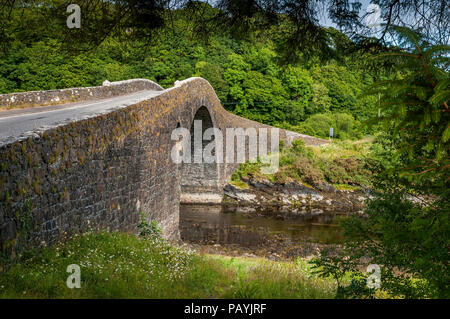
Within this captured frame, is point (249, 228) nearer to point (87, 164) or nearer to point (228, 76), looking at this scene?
point (87, 164)

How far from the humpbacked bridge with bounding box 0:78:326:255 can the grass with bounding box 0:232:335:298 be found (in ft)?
0.97

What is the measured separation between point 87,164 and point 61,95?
8158mm

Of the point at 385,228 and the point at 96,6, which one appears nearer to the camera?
the point at 385,228

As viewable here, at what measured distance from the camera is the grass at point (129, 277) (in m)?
4.12

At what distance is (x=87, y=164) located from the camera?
680 centimetres

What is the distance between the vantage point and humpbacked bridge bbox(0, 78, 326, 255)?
4.69 m

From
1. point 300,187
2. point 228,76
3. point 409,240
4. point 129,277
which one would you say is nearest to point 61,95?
point 129,277

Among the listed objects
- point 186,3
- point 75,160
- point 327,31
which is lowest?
point 75,160

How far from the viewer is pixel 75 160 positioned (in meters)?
6.28

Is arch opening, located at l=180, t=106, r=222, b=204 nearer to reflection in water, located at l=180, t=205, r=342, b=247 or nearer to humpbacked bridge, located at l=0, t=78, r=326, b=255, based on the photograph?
reflection in water, located at l=180, t=205, r=342, b=247

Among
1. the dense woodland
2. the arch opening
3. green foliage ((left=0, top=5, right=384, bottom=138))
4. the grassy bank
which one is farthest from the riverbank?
the dense woodland
